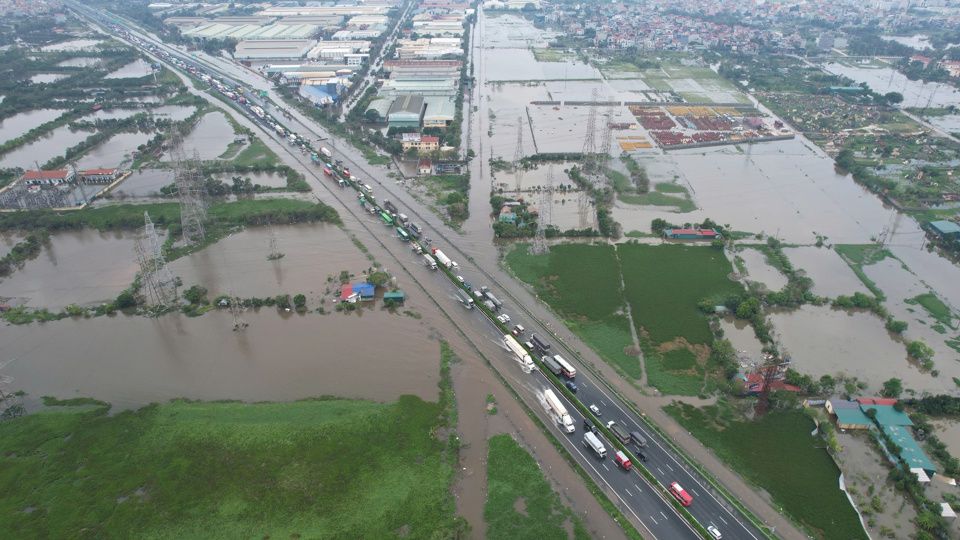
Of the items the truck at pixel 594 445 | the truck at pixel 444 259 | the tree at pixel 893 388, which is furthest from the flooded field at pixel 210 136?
the tree at pixel 893 388

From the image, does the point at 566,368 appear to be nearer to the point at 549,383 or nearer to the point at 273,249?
the point at 549,383

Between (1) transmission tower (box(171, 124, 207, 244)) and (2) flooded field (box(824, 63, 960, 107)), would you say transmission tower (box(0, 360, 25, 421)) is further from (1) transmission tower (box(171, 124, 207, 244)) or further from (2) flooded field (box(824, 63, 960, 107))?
(2) flooded field (box(824, 63, 960, 107))

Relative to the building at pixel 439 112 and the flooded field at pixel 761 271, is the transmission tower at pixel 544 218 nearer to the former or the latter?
the flooded field at pixel 761 271

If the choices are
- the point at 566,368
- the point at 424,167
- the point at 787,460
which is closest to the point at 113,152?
the point at 424,167

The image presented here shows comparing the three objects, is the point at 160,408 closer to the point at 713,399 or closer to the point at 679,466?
the point at 679,466

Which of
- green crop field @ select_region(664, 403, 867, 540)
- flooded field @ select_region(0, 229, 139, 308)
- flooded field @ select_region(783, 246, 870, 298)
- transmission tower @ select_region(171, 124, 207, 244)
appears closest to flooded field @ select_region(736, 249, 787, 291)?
flooded field @ select_region(783, 246, 870, 298)
